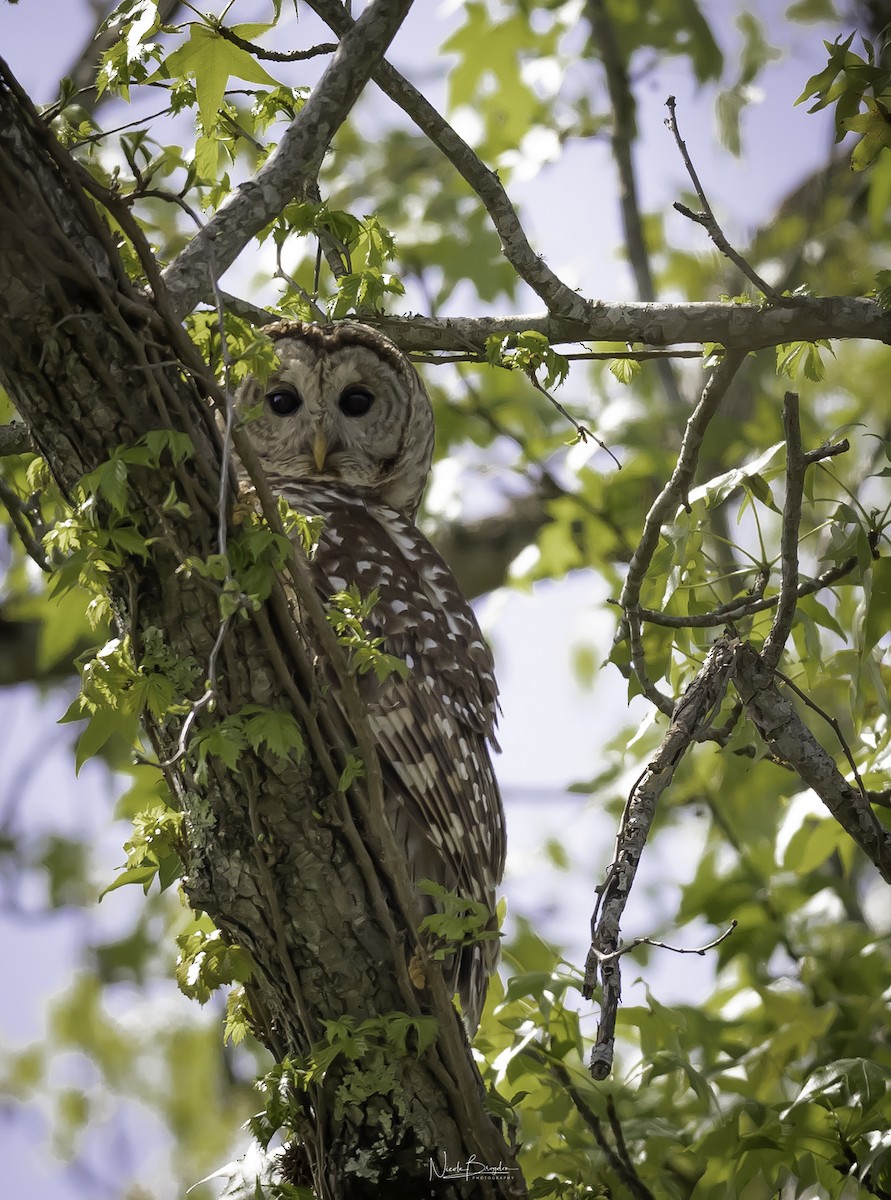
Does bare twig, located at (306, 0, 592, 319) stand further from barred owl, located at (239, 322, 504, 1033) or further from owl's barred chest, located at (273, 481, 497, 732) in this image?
owl's barred chest, located at (273, 481, 497, 732)

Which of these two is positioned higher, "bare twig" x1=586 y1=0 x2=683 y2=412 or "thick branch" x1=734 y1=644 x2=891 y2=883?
"bare twig" x1=586 y1=0 x2=683 y2=412

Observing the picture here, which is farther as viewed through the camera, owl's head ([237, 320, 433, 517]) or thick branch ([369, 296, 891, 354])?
owl's head ([237, 320, 433, 517])

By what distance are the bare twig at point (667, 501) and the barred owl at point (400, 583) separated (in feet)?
1.67

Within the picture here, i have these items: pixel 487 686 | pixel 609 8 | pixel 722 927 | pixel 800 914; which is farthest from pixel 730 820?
pixel 609 8

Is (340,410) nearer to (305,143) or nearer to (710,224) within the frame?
(305,143)

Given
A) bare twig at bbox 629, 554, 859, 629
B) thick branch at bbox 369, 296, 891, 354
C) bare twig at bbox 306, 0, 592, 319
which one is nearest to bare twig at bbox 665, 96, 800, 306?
thick branch at bbox 369, 296, 891, 354

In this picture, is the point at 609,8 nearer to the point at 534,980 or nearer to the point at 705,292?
the point at 705,292

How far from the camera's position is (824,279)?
5855 millimetres

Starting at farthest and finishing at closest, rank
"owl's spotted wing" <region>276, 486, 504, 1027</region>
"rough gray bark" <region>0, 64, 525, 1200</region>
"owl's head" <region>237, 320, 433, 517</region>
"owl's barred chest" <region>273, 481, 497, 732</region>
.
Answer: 1. "owl's head" <region>237, 320, 433, 517</region>
2. "owl's barred chest" <region>273, 481, 497, 732</region>
3. "owl's spotted wing" <region>276, 486, 504, 1027</region>
4. "rough gray bark" <region>0, 64, 525, 1200</region>

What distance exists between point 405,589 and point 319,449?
811mm

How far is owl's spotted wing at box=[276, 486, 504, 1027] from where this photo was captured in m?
2.53

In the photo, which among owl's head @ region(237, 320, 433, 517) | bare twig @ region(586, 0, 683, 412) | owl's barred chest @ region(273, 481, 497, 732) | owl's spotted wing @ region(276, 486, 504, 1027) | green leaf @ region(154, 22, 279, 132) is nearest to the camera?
green leaf @ region(154, 22, 279, 132)

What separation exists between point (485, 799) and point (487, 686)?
1.08 ft
